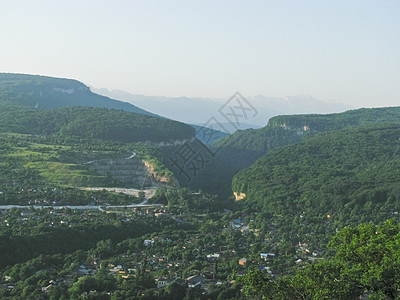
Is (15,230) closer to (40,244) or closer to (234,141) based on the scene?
(40,244)

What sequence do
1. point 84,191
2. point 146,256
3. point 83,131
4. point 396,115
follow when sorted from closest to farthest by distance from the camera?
point 146,256 < point 84,191 < point 83,131 < point 396,115

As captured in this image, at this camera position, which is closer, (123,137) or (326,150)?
(326,150)

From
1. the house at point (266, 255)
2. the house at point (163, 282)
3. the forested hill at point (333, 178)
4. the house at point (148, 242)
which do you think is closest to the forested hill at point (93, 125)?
the forested hill at point (333, 178)

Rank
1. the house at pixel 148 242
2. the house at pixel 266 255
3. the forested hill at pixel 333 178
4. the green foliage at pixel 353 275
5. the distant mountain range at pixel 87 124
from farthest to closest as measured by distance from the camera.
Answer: the distant mountain range at pixel 87 124
the forested hill at pixel 333 178
the house at pixel 148 242
the house at pixel 266 255
the green foliage at pixel 353 275

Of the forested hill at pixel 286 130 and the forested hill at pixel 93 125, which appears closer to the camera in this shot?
the forested hill at pixel 93 125

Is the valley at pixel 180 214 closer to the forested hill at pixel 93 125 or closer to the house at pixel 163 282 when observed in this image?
the house at pixel 163 282

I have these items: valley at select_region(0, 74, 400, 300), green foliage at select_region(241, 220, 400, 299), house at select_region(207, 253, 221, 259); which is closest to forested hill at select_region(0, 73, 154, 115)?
valley at select_region(0, 74, 400, 300)

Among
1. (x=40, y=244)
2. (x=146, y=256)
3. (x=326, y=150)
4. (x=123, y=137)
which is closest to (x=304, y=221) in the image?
(x=146, y=256)
